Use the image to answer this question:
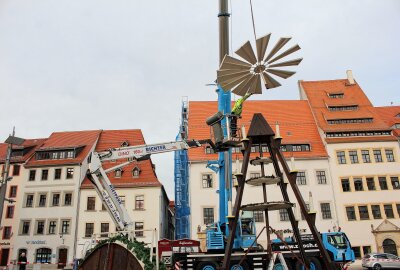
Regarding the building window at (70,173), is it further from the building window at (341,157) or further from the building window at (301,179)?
the building window at (341,157)

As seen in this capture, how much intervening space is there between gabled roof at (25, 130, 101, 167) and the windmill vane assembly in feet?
112

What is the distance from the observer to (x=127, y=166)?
43.1 meters

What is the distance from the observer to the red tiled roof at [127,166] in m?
41.5

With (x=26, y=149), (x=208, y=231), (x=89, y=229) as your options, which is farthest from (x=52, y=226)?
(x=208, y=231)

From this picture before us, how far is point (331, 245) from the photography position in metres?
23.0

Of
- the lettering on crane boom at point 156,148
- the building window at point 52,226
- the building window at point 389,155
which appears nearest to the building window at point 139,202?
the building window at point 52,226

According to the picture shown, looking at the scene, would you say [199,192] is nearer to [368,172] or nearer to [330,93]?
[368,172]

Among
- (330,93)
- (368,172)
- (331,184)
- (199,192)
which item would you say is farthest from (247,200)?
(330,93)

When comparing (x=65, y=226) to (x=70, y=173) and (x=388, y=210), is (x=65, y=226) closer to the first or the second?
(x=70, y=173)

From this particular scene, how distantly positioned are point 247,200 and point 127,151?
2329cm

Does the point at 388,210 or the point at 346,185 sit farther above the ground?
the point at 346,185

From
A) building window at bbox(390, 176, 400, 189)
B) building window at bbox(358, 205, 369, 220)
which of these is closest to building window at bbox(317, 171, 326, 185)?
building window at bbox(358, 205, 369, 220)

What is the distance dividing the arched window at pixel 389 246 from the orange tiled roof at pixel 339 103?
41.1 ft

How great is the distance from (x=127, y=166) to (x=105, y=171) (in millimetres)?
25430
